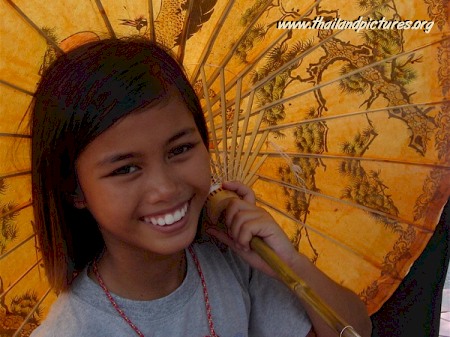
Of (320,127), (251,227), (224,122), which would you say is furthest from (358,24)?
(251,227)

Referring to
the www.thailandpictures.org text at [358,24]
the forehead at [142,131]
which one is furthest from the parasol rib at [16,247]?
the www.thailandpictures.org text at [358,24]

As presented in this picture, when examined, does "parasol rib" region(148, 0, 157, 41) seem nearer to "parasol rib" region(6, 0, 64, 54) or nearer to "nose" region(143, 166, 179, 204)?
"parasol rib" region(6, 0, 64, 54)

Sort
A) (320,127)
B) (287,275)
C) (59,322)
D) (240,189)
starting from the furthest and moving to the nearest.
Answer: (320,127) < (240,189) < (59,322) < (287,275)

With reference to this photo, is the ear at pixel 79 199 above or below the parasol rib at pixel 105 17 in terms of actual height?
below

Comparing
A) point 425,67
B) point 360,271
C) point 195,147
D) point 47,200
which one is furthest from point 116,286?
point 425,67

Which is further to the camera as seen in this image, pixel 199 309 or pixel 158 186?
pixel 199 309

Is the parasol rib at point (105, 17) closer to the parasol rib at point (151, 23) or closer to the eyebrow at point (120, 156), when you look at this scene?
the parasol rib at point (151, 23)

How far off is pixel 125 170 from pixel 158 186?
65mm

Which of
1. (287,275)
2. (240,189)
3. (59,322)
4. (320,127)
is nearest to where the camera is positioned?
(287,275)

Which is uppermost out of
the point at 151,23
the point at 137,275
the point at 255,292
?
the point at 151,23

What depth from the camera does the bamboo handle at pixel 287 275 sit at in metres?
0.88

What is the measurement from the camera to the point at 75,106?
1.05 m

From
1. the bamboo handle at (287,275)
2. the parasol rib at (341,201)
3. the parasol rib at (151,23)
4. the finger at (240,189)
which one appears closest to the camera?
the bamboo handle at (287,275)

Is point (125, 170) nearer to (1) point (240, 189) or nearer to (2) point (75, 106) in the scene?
(2) point (75, 106)
